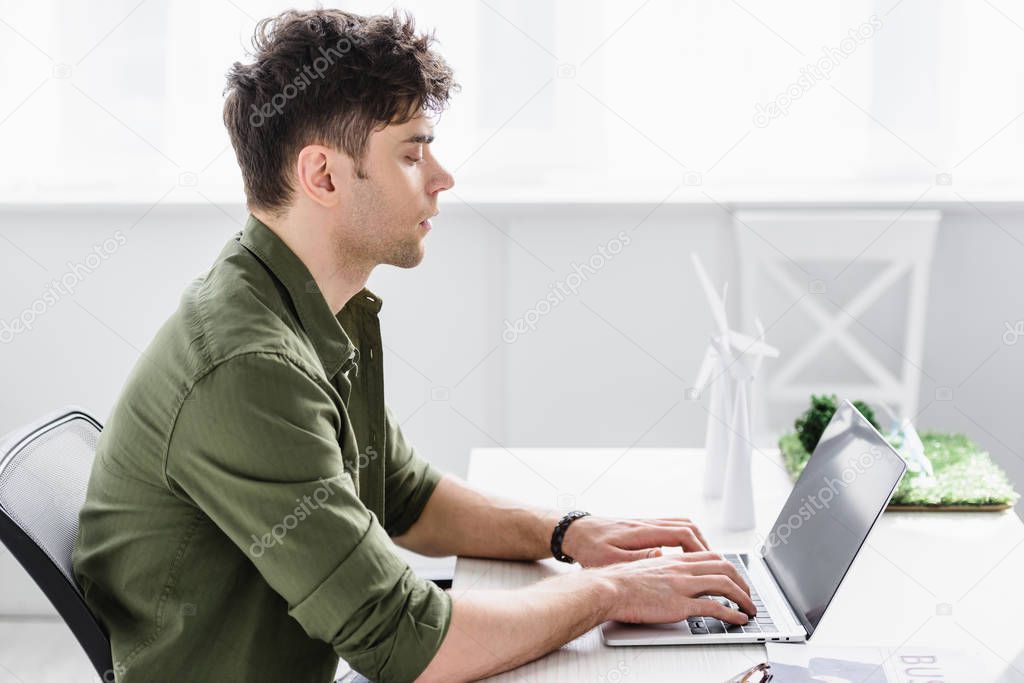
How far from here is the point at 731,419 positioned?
1.62 metres

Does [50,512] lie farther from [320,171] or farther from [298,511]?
[320,171]

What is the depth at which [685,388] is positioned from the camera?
9.76 feet

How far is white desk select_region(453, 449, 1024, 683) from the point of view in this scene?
1138 millimetres

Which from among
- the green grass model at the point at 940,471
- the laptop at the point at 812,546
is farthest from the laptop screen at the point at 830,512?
the green grass model at the point at 940,471

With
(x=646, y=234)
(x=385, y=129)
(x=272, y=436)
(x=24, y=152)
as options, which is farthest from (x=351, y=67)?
(x=24, y=152)

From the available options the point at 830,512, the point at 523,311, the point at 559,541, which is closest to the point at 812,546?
the point at 830,512

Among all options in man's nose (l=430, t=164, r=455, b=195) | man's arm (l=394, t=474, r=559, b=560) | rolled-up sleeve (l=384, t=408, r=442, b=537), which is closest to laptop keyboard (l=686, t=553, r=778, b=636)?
man's arm (l=394, t=474, r=559, b=560)

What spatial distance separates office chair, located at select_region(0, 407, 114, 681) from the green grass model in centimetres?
107

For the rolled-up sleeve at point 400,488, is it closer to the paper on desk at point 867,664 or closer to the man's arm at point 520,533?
the man's arm at point 520,533

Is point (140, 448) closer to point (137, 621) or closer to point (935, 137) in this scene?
point (137, 621)

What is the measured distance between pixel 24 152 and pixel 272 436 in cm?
218

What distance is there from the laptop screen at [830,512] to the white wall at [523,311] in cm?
147

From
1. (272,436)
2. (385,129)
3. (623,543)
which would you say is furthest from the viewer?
(623,543)

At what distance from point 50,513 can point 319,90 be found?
1.77 feet
